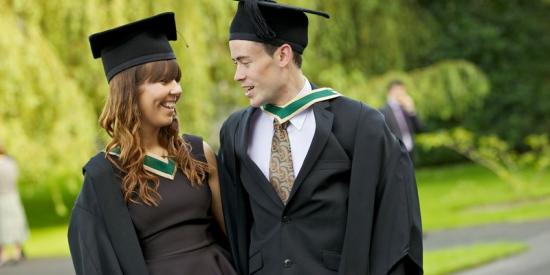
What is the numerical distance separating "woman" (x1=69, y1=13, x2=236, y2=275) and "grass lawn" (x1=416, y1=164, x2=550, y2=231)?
37.0 feet

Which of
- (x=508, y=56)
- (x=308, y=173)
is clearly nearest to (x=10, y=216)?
(x=308, y=173)

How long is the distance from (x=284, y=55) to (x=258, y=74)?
0.48 feet

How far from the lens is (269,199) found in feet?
15.2

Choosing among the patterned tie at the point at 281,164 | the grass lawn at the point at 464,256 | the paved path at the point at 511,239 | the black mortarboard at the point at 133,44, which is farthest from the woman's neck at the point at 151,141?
the paved path at the point at 511,239

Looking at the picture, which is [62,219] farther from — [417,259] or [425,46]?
[417,259]

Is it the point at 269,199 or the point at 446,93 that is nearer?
the point at 269,199

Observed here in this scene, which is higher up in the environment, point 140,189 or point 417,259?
point 140,189

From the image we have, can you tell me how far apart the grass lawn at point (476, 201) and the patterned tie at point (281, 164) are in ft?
37.2

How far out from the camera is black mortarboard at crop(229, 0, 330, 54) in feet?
15.2

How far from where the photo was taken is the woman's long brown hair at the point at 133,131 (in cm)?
470

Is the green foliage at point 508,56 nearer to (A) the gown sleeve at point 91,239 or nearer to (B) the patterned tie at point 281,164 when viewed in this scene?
(B) the patterned tie at point 281,164

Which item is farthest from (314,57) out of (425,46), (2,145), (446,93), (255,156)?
(255,156)

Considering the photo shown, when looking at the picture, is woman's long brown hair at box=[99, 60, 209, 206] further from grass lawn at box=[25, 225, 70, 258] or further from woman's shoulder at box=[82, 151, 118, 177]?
grass lawn at box=[25, 225, 70, 258]

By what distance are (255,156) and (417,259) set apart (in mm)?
773
